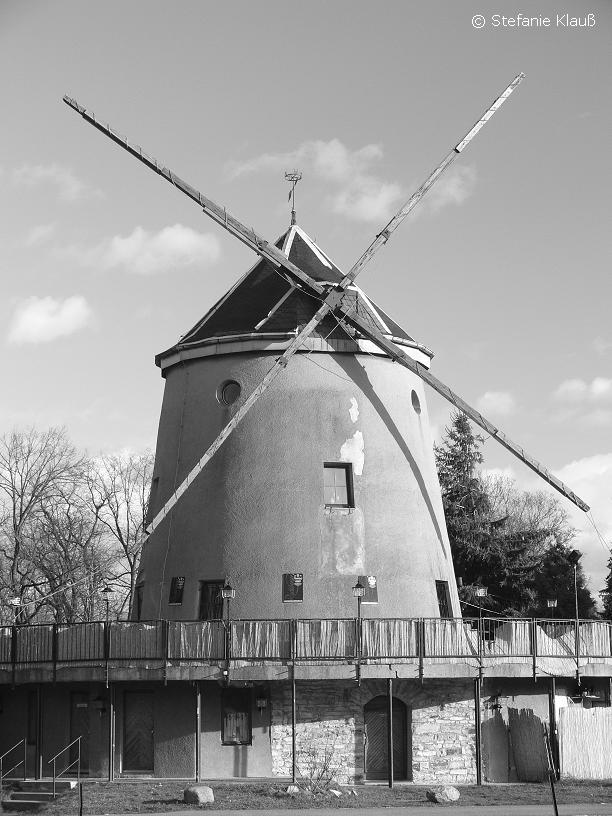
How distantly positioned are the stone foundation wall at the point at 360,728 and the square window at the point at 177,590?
4198mm

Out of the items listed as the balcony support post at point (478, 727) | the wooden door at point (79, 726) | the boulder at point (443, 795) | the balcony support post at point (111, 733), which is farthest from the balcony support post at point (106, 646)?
the balcony support post at point (478, 727)

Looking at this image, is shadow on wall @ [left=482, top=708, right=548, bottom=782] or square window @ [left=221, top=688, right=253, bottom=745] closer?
square window @ [left=221, top=688, right=253, bottom=745]

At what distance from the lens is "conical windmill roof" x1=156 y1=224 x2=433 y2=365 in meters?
38.4

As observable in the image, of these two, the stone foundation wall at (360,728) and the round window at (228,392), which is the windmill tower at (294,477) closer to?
the round window at (228,392)

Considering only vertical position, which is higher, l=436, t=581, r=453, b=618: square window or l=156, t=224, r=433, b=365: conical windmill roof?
l=156, t=224, r=433, b=365: conical windmill roof

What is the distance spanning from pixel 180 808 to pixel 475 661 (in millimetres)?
8830

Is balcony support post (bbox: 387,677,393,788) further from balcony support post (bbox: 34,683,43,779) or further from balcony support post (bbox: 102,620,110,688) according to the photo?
balcony support post (bbox: 34,683,43,779)

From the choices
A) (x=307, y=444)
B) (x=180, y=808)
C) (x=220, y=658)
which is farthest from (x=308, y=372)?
(x=180, y=808)

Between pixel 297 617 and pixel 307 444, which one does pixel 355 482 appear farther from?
pixel 297 617

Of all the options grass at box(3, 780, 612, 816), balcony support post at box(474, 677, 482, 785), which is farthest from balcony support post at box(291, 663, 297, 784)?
balcony support post at box(474, 677, 482, 785)

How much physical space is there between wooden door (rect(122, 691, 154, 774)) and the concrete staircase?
1917mm

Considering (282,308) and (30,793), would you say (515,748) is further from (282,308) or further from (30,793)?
(282,308)

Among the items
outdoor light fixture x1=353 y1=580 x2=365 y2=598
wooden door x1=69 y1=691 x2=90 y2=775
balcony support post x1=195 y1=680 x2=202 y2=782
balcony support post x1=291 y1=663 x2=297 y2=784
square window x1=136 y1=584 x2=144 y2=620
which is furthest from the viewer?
square window x1=136 y1=584 x2=144 y2=620

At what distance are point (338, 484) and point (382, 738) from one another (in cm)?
700
